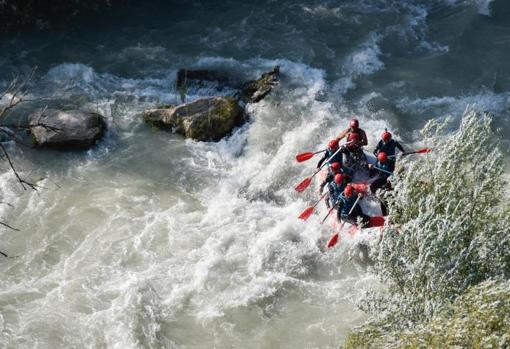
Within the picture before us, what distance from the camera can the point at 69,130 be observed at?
12844 mm

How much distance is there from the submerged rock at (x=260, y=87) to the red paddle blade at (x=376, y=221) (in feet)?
15.5

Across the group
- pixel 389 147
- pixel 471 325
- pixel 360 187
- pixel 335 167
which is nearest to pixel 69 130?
pixel 335 167

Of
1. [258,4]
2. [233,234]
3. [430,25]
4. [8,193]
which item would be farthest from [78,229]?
[430,25]

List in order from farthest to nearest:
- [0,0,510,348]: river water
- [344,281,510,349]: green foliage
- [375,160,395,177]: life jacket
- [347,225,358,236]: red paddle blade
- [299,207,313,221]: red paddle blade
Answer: [375,160,395,177]: life jacket → [299,207,313,221]: red paddle blade → [347,225,358,236]: red paddle blade → [0,0,510,348]: river water → [344,281,510,349]: green foliage

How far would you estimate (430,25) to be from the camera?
16625 millimetres

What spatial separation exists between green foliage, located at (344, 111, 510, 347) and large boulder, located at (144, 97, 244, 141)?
5907 millimetres

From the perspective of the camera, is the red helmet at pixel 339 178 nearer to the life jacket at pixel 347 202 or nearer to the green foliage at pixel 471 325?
the life jacket at pixel 347 202

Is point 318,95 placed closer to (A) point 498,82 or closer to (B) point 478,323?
(A) point 498,82

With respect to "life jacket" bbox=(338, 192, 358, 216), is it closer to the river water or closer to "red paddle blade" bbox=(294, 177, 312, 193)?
the river water

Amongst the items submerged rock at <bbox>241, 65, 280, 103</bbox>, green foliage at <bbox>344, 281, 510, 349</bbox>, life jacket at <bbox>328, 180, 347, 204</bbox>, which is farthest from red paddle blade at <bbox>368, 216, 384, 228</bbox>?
submerged rock at <bbox>241, 65, 280, 103</bbox>

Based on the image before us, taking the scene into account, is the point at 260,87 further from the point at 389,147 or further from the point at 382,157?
the point at 382,157

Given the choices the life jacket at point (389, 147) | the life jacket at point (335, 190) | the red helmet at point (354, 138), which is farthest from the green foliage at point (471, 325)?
the red helmet at point (354, 138)

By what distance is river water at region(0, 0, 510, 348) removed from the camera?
382 inches

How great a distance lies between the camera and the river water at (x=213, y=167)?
970 centimetres
